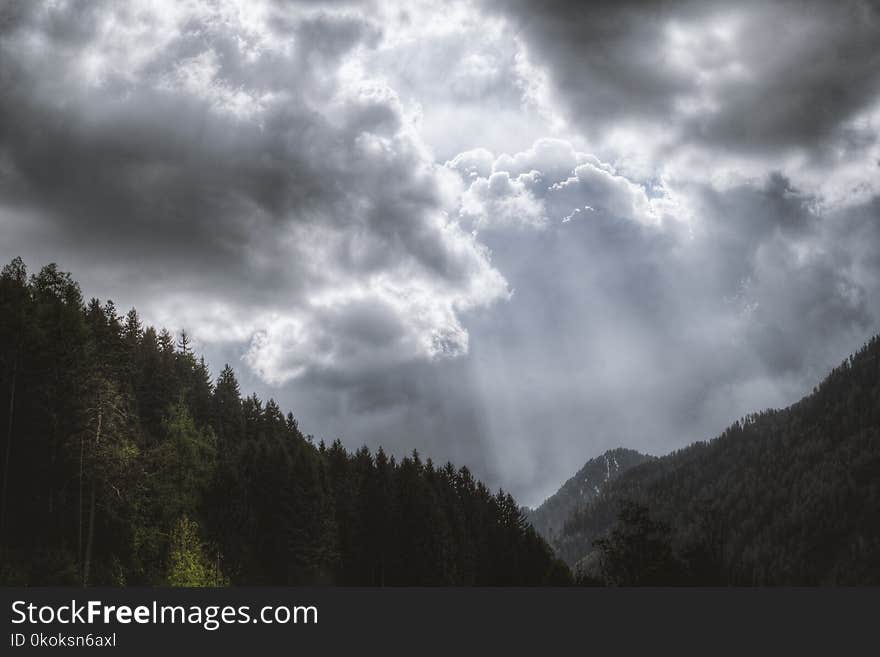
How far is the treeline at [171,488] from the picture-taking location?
5166cm

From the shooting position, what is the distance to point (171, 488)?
227 feet

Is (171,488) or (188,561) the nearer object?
(188,561)

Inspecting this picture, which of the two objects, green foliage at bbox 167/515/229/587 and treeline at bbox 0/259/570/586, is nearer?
treeline at bbox 0/259/570/586

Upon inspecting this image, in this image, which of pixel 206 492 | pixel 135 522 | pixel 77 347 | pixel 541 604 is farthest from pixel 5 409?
pixel 541 604

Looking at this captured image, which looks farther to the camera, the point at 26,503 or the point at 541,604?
the point at 26,503

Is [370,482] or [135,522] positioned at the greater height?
[370,482]

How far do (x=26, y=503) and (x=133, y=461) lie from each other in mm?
7756

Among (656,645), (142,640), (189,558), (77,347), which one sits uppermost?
(77,347)

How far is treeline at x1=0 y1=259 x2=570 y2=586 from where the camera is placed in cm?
5166

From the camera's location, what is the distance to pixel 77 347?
52188 mm

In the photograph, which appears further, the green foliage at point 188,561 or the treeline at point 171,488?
the green foliage at point 188,561

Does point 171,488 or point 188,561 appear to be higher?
point 171,488

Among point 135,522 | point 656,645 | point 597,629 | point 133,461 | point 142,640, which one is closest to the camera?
point 142,640

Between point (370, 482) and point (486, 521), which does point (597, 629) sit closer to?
point (370, 482)
